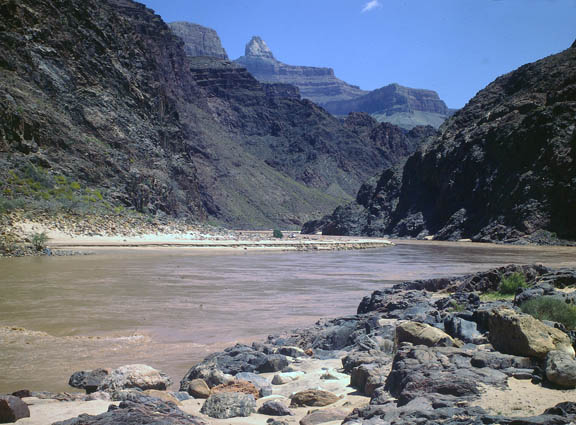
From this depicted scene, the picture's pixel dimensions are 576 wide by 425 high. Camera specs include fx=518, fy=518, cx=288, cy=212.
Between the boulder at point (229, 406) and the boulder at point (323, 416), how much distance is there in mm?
844

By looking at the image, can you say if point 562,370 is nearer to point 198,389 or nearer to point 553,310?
point 553,310

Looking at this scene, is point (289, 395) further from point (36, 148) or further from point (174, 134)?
point (174, 134)

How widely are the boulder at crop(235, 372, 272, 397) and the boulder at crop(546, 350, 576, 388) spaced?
3799mm

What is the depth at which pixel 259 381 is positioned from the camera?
8.18 meters

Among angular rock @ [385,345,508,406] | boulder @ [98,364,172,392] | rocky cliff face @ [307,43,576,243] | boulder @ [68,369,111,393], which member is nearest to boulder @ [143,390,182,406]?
boulder @ [98,364,172,392]

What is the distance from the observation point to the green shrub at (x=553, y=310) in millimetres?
8570

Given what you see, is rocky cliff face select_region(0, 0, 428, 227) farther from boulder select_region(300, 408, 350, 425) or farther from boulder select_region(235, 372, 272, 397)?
boulder select_region(300, 408, 350, 425)

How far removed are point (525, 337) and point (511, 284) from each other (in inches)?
314

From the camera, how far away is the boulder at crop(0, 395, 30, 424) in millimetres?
5801

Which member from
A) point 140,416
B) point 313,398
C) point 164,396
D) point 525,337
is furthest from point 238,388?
point 525,337

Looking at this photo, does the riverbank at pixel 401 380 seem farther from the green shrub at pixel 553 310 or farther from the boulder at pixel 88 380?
the green shrub at pixel 553 310

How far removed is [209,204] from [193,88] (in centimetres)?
5823

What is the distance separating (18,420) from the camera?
5.86 meters

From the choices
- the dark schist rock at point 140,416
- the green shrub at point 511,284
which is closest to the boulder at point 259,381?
the dark schist rock at point 140,416
